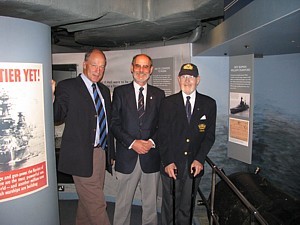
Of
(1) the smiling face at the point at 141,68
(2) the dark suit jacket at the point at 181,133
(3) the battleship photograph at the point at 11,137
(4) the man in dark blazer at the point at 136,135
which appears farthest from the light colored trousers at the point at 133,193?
(3) the battleship photograph at the point at 11,137

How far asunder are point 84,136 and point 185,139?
878 millimetres

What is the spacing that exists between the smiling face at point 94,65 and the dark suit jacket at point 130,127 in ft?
0.90

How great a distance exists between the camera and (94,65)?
8.16 ft

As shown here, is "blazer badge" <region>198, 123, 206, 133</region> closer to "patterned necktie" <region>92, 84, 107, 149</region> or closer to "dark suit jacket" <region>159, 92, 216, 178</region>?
"dark suit jacket" <region>159, 92, 216, 178</region>

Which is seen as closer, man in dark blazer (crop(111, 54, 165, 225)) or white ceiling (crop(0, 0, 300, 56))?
white ceiling (crop(0, 0, 300, 56))

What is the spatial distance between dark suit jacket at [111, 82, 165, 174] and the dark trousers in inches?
9.1

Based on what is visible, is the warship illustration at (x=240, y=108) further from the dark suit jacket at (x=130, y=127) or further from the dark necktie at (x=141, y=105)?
the dark necktie at (x=141, y=105)

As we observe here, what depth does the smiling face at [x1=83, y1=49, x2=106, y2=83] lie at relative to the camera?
248cm

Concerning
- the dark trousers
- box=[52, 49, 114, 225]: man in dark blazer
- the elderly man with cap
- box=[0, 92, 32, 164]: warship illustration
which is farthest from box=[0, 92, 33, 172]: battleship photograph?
the dark trousers

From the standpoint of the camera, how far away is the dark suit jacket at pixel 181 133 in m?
2.50

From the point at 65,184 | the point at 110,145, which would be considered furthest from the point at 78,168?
the point at 65,184

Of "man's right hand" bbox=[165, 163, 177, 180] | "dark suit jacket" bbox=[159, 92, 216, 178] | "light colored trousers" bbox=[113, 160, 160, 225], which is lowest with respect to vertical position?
"light colored trousers" bbox=[113, 160, 160, 225]

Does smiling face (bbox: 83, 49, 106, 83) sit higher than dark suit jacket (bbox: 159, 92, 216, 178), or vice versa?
smiling face (bbox: 83, 49, 106, 83)

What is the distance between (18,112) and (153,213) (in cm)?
160
